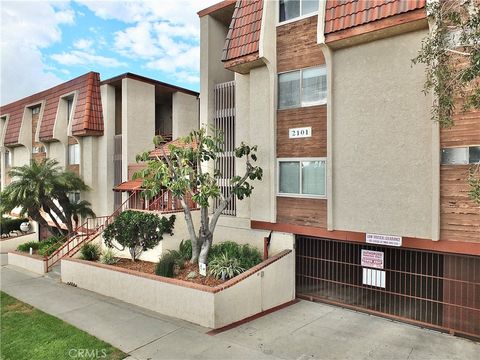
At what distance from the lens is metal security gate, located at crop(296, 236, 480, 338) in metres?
8.95

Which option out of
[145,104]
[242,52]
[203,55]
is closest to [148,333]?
[242,52]

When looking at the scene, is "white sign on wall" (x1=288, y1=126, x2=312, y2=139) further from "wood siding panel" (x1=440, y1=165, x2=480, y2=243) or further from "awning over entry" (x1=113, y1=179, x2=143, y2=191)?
"awning over entry" (x1=113, y1=179, x2=143, y2=191)

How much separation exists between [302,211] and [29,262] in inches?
574

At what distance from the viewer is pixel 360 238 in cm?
1011

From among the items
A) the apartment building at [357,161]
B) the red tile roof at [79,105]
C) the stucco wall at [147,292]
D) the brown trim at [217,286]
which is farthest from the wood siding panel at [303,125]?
the red tile roof at [79,105]

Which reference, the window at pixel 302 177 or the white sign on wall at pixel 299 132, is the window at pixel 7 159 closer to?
the window at pixel 302 177

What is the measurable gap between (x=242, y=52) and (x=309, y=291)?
8707mm

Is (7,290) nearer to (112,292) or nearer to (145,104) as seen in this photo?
(112,292)

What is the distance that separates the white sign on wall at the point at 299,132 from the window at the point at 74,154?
54.9 feet

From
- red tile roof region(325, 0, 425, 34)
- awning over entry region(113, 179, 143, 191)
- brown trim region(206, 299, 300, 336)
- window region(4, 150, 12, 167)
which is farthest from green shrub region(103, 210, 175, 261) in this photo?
window region(4, 150, 12, 167)

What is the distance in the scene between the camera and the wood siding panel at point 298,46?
36.0 feet

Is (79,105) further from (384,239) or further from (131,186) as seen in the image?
(384,239)

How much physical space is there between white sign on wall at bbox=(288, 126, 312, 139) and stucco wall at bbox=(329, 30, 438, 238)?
2.99 feet

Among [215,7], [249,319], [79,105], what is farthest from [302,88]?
[79,105]
